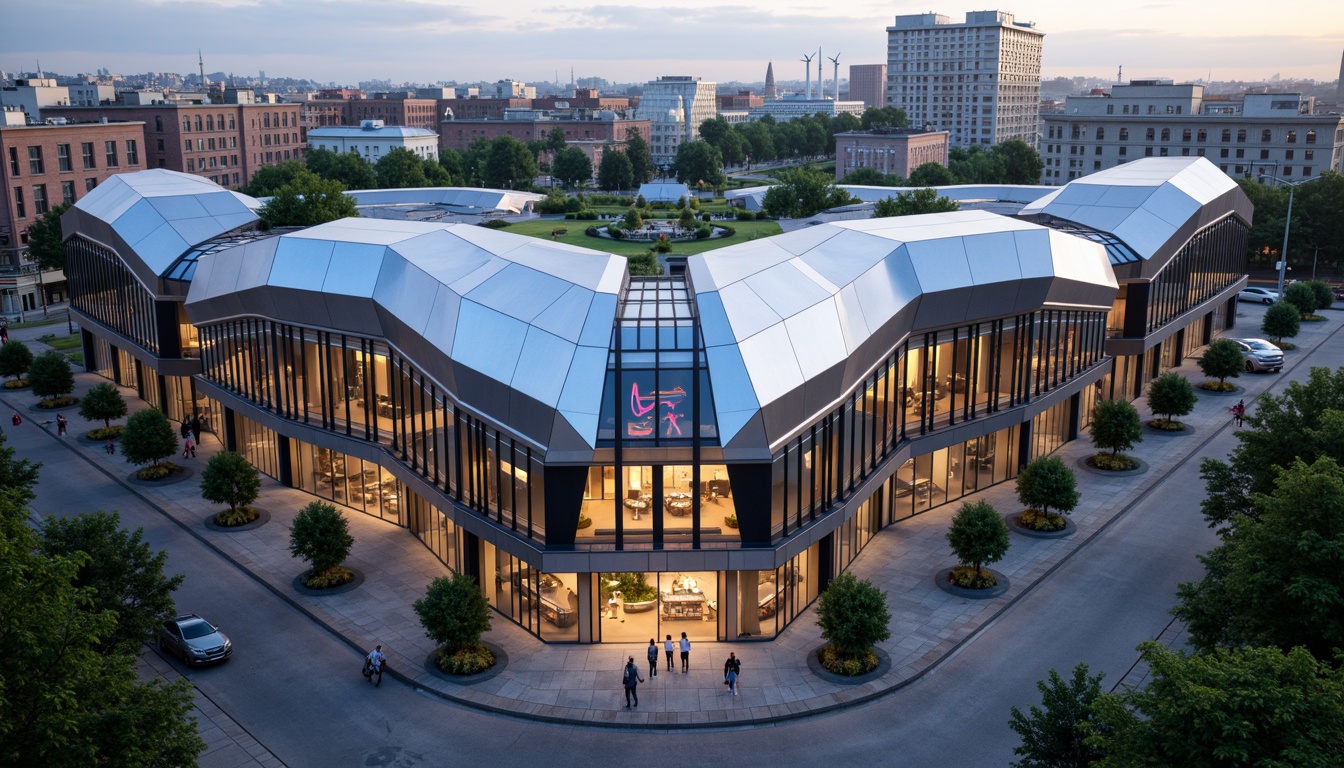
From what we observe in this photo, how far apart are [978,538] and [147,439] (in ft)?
128

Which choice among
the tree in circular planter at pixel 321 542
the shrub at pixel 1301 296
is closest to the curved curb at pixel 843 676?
the tree in circular planter at pixel 321 542

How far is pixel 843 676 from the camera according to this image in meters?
32.5

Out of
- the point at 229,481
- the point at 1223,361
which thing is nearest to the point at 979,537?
the point at 229,481

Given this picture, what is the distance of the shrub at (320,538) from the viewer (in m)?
38.3

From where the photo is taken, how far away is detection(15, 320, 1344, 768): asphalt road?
28953 mm

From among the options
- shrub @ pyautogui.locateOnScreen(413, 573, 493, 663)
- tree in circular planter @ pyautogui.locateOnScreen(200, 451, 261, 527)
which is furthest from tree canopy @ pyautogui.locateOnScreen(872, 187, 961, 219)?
shrub @ pyautogui.locateOnScreen(413, 573, 493, 663)

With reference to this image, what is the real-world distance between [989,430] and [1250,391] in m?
28.6

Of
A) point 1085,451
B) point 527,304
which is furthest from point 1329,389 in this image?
point 527,304

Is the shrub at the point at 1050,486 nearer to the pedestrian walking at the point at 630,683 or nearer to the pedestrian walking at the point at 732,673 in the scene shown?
the pedestrian walking at the point at 732,673

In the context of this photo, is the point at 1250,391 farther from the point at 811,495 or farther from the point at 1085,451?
the point at 811,495

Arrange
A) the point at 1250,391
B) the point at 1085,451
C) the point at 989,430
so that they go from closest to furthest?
1. the point at 989,430
2. the point at 1085,451
3. the point at 1250,391

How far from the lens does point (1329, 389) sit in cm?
3634

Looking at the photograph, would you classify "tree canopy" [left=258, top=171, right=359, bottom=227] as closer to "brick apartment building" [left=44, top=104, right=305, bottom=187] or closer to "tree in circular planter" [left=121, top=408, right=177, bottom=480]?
"tree in circular planter" [left=121, top=408, right=177, bottom=480]

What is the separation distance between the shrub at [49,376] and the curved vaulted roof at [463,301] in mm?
17076
